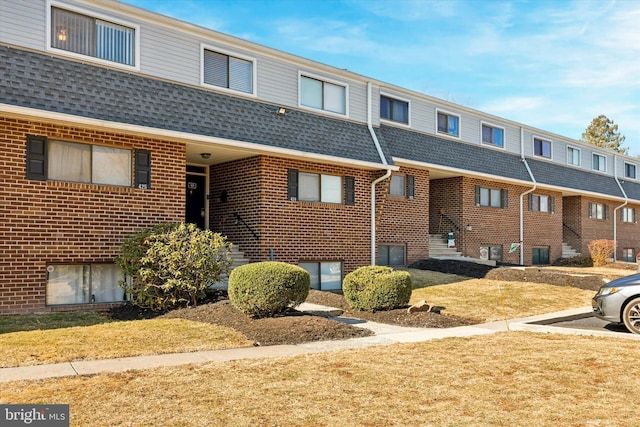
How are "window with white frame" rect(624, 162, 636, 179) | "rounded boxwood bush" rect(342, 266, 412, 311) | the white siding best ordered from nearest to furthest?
the white siding
"rounded boxwood bush" rect(342, 266, 412, 311)
"window with white frame" rect(624, 162, 636, 179)

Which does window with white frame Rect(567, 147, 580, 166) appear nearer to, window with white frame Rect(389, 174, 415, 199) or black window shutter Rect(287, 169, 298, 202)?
window with white frame Rect(389, 174, 415, 199)

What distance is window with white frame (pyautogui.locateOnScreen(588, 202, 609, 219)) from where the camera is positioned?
99.3 feet

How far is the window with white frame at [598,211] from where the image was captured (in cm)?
3028

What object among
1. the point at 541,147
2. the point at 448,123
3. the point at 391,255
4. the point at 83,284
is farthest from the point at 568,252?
the point at 83,284

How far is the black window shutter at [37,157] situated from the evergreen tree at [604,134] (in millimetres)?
61373

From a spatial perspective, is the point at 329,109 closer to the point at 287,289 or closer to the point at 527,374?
the point at 287,289

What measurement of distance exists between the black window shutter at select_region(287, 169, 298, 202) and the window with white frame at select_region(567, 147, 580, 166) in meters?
18.7

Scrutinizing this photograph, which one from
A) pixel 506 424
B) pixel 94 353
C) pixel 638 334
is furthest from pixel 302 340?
pixel 638 334

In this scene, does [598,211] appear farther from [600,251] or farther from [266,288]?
[266,288]

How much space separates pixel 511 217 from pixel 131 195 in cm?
Answer: 1727

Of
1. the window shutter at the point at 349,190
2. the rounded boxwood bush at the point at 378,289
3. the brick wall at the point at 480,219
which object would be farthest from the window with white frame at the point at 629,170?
the rounded boxwood bush at the point at 378,289

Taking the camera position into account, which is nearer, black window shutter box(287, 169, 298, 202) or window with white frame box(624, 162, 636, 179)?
black window shutter box(287, 169, 298, 202)

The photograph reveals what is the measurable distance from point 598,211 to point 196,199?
23.3m

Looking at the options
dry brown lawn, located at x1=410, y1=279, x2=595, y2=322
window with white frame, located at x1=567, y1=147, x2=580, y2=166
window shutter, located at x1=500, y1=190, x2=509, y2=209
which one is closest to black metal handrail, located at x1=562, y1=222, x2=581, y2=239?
window with white frame, located at x1=567, y1=147, x2=580, y2=166
